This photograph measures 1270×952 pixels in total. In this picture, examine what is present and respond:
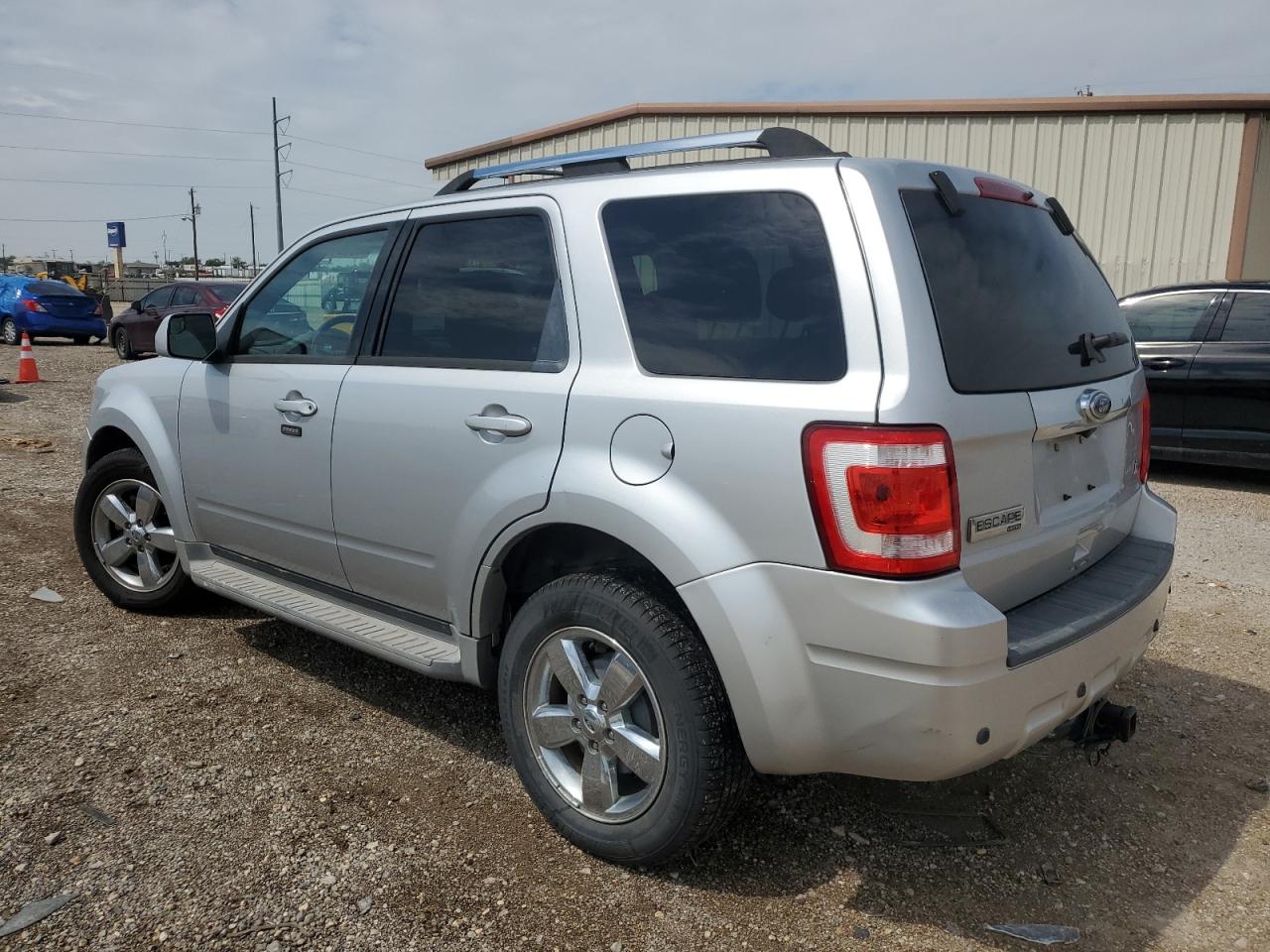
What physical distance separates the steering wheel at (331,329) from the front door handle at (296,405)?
0.20 meters

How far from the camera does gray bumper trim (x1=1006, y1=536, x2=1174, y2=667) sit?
236 cm

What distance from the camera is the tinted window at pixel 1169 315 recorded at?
809 centimetres

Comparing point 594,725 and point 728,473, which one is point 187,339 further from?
point 728,473

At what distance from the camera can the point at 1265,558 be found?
19.5 ft

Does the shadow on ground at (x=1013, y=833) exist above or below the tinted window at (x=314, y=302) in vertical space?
below

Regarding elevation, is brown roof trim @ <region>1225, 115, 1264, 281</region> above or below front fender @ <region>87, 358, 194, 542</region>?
above

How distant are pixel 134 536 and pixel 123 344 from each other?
17.2 m

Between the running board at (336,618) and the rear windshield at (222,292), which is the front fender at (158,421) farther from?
the rear windshield at (222,292)

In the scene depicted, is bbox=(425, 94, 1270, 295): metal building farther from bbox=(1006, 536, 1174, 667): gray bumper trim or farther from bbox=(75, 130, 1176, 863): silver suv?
bbox=(1006, 536, 1174, 667): gray bumper trim

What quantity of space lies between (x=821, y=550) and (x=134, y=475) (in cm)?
347

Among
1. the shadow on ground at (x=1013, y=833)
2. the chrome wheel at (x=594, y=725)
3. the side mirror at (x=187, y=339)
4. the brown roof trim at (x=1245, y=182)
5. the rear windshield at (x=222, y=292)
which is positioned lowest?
the shadow on ground at (x=1013, y=833)

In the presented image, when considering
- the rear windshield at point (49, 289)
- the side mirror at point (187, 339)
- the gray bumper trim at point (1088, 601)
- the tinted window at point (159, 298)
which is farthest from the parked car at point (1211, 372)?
the rear windshield at point (49, 289)

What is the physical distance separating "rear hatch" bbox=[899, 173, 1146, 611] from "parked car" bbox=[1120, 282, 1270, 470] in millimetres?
5587

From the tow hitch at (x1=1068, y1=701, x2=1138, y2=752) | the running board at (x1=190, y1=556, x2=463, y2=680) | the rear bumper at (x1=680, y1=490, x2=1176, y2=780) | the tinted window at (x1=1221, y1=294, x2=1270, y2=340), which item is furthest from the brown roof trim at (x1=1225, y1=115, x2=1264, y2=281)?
the running board at (x1=190, y1=556, x2=463, y2=680)
